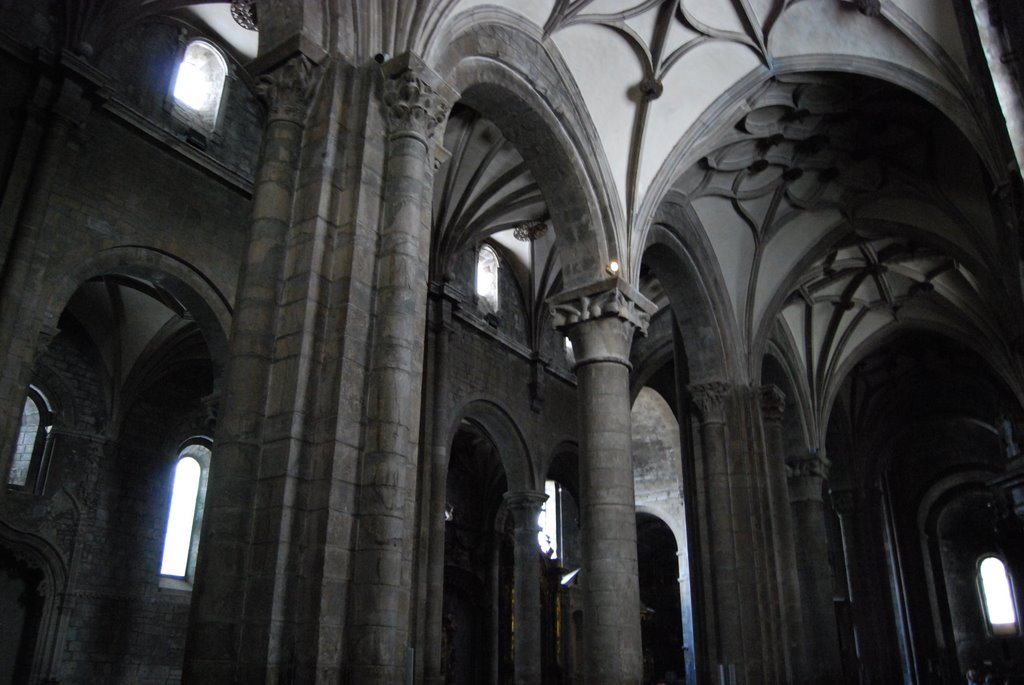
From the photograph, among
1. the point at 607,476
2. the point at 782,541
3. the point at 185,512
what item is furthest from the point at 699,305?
the point at 185,512

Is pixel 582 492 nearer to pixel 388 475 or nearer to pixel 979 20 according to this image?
pixel 388 475

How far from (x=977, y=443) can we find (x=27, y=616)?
29.5m

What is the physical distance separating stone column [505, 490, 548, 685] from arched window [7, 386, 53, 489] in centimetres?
970

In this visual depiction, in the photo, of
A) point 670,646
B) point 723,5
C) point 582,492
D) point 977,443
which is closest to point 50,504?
point 582,492

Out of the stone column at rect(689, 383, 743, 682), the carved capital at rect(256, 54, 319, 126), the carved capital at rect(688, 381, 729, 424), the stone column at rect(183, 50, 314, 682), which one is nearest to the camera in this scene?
the stone column at rect(183, 50, 314, 682)

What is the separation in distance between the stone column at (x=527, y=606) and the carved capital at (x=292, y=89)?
12894 millimetres

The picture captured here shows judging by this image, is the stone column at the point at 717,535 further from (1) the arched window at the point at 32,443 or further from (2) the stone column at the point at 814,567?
(1) the arched window at the point at 32,443

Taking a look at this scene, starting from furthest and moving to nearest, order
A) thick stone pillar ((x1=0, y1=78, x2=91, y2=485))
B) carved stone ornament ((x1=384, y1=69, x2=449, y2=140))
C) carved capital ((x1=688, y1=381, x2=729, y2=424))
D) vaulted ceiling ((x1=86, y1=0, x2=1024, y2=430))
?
1. carved capital ((x1=688, y1=381, x2=729, y2=424))
2. vaulted ceiling ((x1=86, y1=0, x2=1024, y2=430))
3. thick stone pillar ((x1=0, y1=78, x2=91, y2=485))
4. carved stone ornament ((x1=384, y1=69, x2=449, y2=140))

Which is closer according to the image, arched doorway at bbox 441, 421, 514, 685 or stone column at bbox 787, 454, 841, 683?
stone column at bbox 787, 454, 841, 683

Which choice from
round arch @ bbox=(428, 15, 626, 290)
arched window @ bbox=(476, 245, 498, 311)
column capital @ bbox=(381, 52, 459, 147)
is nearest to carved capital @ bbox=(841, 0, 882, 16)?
round arch @ bbox=(428, 15, 626, 290)

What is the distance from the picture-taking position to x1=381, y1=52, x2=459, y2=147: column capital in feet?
25.2

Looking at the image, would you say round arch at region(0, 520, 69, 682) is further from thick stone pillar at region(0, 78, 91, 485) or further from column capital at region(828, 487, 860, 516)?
column capital at region(828, 487, 860, 516)

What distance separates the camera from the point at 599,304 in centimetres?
1179

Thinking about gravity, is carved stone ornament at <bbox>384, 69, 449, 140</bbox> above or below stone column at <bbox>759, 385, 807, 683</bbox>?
above
